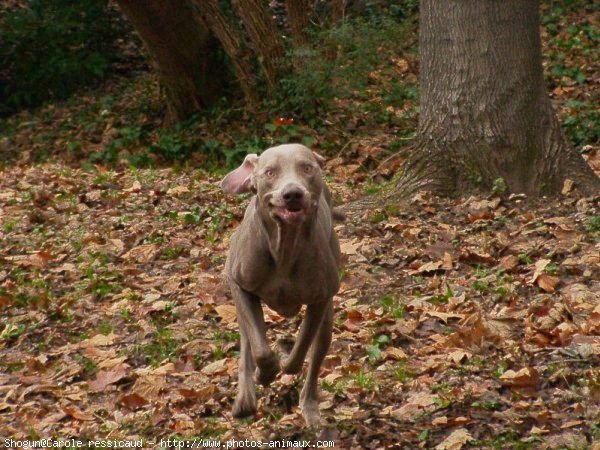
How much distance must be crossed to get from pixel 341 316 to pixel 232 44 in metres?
7.47

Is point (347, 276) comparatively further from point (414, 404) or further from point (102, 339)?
point (414, 404)

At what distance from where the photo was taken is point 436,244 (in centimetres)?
Result: 895

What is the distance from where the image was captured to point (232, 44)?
1468 cm

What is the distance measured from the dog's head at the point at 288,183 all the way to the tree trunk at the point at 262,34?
905 cm

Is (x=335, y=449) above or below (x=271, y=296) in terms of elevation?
below

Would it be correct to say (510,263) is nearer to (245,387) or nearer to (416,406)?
(416,406)

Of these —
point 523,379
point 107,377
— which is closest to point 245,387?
point 523,379

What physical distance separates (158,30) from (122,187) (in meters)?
3.30

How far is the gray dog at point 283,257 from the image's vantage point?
17.1 feet

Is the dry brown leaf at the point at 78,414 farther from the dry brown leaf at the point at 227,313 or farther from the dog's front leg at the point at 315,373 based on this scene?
the dry brown leaf at the point at 227,313

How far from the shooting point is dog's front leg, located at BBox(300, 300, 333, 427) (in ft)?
19.3

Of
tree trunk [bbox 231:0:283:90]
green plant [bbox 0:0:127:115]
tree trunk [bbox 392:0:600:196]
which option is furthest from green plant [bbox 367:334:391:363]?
green plant [bbox 0:0:127:115]

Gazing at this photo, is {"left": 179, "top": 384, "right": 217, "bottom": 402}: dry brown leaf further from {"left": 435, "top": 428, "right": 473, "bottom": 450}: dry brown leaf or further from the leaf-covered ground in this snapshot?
{"left": 435, "top": 428, "right": 473, "bottom": 450}: dry brown leaf

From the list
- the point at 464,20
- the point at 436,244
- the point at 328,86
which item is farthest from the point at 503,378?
the point at 328,86
